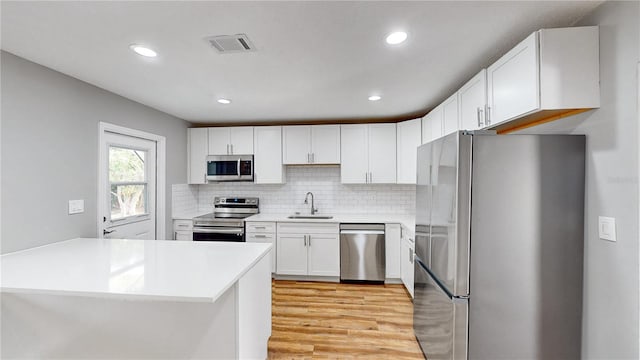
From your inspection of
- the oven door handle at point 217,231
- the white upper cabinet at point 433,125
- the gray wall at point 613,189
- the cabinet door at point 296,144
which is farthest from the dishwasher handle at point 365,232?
the gray wall at point 613,189

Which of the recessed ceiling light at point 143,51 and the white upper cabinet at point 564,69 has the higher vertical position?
the recessed ceiling light at point 143,51

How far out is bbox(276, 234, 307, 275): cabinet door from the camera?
3781mm

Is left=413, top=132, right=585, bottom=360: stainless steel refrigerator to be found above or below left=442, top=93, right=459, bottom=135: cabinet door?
below

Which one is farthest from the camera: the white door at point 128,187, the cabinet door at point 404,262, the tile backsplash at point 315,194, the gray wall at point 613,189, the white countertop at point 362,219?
the tile backsplash at point 315,194

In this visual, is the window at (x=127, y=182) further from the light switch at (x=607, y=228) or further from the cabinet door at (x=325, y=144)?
the light switch at (x=607, y=228)

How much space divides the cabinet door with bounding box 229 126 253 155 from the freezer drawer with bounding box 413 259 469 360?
288cm

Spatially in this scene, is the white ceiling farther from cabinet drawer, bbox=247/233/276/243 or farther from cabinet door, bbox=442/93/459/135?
cabinet drawer, bbox=247/233/276/243

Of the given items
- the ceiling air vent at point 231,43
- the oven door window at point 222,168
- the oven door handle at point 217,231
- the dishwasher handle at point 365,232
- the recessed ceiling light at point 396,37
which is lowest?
the oven door handle at point 217,231

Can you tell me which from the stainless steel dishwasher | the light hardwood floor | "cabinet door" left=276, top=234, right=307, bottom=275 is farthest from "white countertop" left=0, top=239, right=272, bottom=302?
the stainless steel dishwasher

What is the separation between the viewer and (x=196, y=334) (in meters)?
1.64

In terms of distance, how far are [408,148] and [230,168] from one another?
8.52ft

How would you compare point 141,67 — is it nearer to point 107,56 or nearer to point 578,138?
point 107,56

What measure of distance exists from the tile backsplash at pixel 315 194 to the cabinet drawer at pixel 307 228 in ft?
1.90

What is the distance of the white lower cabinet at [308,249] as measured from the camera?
3725 mm
